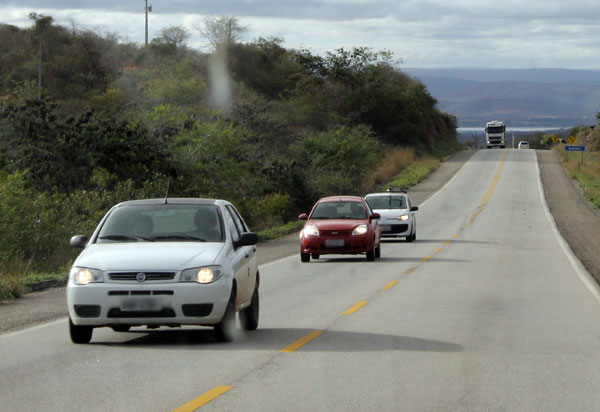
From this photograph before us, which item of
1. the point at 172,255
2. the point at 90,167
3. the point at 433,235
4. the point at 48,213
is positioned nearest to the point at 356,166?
the point at 433,235

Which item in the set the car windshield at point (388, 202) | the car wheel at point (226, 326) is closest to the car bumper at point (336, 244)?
the car windshield at point (388, 202)

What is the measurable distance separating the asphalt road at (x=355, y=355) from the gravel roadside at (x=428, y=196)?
1593mm

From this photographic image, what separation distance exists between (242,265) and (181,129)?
26.4 meters

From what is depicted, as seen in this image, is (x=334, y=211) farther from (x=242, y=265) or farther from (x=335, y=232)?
(x=242, y=265)

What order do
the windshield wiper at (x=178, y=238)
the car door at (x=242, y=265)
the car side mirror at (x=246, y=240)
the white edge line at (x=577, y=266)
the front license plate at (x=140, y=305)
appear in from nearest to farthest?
the front license plate at (x=140, y=305), the car door at (x=242, y=265), the windshield wiper at (x=178, y=238), the car side mirror at (x=246, y=240), the white edge line at (x=577, y=266)

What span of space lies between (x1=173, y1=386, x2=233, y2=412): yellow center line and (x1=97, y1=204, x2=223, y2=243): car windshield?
332 centimetres

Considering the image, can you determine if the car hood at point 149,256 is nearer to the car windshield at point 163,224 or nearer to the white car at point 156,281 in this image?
the white car at point 156,281

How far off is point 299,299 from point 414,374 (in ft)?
22.9

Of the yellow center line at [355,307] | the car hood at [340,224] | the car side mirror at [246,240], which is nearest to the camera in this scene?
the car side mirror at [246,240]

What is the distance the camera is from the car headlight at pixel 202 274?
34.2 feet

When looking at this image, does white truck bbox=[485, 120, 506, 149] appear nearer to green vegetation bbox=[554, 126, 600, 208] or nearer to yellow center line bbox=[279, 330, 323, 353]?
green vegetation bbox=[554, 126, 600, 208]

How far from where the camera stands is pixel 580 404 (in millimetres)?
7855

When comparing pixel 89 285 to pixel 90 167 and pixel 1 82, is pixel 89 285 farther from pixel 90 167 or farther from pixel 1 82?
pixel 1 82

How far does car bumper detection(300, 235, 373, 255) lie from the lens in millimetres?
23906
